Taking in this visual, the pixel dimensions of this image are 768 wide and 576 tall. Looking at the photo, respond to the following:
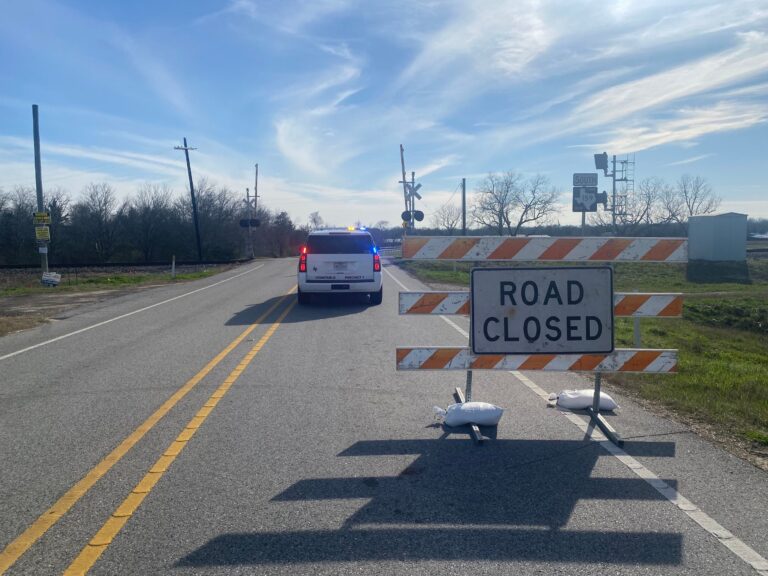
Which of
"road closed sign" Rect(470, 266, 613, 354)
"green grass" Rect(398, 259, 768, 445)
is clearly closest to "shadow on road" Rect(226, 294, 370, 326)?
"green grass" Rect(398, 259, 768, 445)

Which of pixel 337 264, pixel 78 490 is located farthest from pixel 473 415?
pixel 337 264

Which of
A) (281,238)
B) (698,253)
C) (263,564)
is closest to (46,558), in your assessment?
(263,564)

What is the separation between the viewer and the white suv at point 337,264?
17547 mm

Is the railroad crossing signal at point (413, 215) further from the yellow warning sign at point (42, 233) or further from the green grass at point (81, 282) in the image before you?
the yellow warning sign at point (42, 233)

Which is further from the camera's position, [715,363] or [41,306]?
[41,306]

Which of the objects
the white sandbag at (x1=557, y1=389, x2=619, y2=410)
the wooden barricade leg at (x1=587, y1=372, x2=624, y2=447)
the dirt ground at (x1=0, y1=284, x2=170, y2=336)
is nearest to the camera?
the wooden barricade leg at (x1=587, y1=372, x2=624, y2=447)

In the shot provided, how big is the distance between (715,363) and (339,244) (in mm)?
9875

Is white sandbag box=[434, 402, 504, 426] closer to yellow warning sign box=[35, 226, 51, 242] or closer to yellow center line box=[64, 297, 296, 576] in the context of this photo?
yellow center line box=[64, 297, 296, 576]

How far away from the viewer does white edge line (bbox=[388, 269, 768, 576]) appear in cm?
377

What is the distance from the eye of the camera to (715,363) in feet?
34.3

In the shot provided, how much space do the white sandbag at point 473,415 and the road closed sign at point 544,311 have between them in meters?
0.54

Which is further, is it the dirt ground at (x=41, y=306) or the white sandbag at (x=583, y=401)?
the dirt ground at (x=41, y=306)

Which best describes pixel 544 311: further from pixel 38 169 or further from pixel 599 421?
pixel 38 169

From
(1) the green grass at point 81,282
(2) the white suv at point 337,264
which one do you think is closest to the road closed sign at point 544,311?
(2) the white suv at point 337,264
